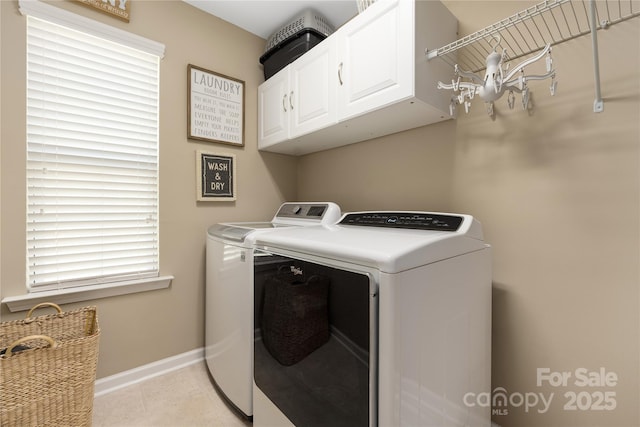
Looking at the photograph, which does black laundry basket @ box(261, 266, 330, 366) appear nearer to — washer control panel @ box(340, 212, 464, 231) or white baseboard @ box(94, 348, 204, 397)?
washer control panel @ box(340, 212, 464, 231)

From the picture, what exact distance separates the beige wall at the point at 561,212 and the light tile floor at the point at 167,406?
4.68ft

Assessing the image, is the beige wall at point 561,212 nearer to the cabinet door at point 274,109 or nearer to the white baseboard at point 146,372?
the cabinet door at point 274,109

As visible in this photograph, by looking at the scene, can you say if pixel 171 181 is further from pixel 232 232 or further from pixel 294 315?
pixel 294 315

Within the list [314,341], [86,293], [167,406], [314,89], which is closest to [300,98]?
[314,89]

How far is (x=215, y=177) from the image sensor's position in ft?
6.83

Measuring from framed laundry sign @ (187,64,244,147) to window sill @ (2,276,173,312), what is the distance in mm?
1002

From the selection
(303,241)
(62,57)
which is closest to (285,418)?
(303,241)

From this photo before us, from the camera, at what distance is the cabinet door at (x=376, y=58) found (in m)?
1.25

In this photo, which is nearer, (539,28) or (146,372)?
(539,28)

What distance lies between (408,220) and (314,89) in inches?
38.9

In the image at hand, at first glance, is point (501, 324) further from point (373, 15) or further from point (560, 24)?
point (373, 15)

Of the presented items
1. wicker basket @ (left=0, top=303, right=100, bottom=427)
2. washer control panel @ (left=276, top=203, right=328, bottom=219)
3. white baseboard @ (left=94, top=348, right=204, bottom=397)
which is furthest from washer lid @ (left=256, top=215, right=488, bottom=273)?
white baseboard @ (left=94, top=348, right=204, bottom=397)

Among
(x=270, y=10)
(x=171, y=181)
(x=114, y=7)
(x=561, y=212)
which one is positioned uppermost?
(x=270, y=10)

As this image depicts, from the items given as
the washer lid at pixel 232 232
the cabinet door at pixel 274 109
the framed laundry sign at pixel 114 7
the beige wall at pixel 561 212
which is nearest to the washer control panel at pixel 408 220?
the beige wall at pixel 561 212
